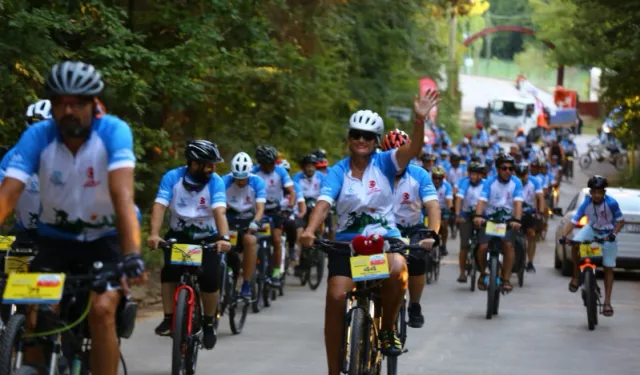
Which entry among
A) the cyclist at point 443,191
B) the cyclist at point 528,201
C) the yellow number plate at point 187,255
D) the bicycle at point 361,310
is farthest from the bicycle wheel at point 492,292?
the bicycle at point 361,310

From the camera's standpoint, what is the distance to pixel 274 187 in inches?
766

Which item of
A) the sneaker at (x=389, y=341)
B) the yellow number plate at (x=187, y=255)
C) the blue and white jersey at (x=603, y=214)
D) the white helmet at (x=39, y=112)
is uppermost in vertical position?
the white helmet at (x=39, y=112)

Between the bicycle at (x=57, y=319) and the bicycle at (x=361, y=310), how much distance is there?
2.18 m

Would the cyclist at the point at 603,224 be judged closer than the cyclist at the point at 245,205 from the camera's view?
No

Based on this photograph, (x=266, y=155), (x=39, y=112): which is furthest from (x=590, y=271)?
(x=39, y=112)

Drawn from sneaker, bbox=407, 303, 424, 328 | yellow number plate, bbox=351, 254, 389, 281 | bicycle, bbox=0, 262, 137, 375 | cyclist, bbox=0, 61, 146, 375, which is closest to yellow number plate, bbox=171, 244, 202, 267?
sneaker, bbox=407, 303, 424, 328

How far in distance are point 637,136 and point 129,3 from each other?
440 inches

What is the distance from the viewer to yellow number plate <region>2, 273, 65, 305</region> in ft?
22.4

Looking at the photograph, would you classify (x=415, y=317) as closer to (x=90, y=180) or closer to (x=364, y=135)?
(x=364, y=135)

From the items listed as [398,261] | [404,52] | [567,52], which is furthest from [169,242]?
[567,52]

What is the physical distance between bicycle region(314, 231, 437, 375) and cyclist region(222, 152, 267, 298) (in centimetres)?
670

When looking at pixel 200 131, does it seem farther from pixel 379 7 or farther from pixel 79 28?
pixel 379 7

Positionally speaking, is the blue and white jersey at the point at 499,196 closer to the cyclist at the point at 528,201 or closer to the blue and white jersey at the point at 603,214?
the cyclist at the point at 528,201

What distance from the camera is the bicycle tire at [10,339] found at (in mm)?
6773
